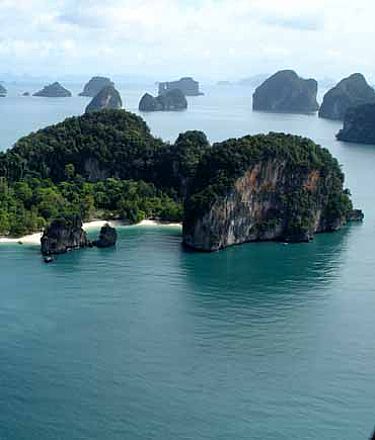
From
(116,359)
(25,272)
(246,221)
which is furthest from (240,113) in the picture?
(116,359)

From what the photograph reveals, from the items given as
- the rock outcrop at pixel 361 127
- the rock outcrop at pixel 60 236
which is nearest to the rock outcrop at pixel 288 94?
the rock outcrop at pixel 361 127

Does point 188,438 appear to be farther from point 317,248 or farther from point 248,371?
point 317,248

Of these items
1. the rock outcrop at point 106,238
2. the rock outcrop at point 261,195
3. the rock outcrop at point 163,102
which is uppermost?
the rock outcrop at point 163,102

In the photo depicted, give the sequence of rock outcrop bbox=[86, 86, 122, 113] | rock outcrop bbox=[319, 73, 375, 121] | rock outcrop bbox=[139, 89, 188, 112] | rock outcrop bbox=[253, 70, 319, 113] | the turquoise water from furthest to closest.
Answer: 1. rock outcrop bbox=[253, 70, 319, 113]
2. rock outcrop bbox=[139, 89, 188, 112]
3. rock outcrop bbox=[319, 73, 375, 121]
4. rock outcrop bbox=[86, 86, 122, 113]
5. the turquoise water

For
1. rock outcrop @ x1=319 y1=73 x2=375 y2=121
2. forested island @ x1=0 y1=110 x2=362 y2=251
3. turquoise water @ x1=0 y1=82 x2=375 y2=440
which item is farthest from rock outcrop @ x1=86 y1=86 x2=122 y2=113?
turquoise water @ x1=0 y1=82 x2=375 y2=440

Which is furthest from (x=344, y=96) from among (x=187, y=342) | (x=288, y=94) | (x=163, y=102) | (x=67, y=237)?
(x=187, y=342)

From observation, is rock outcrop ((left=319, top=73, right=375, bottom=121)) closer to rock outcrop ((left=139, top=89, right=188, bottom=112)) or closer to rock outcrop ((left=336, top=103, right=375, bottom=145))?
rock outcrop ((left=336, top=103, right=375, bottom=145))

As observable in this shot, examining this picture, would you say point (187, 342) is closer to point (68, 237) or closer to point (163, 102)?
point (68, 237)

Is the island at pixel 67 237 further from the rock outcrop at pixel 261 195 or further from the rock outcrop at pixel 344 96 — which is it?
the rock outcrop at pixel 344 96
